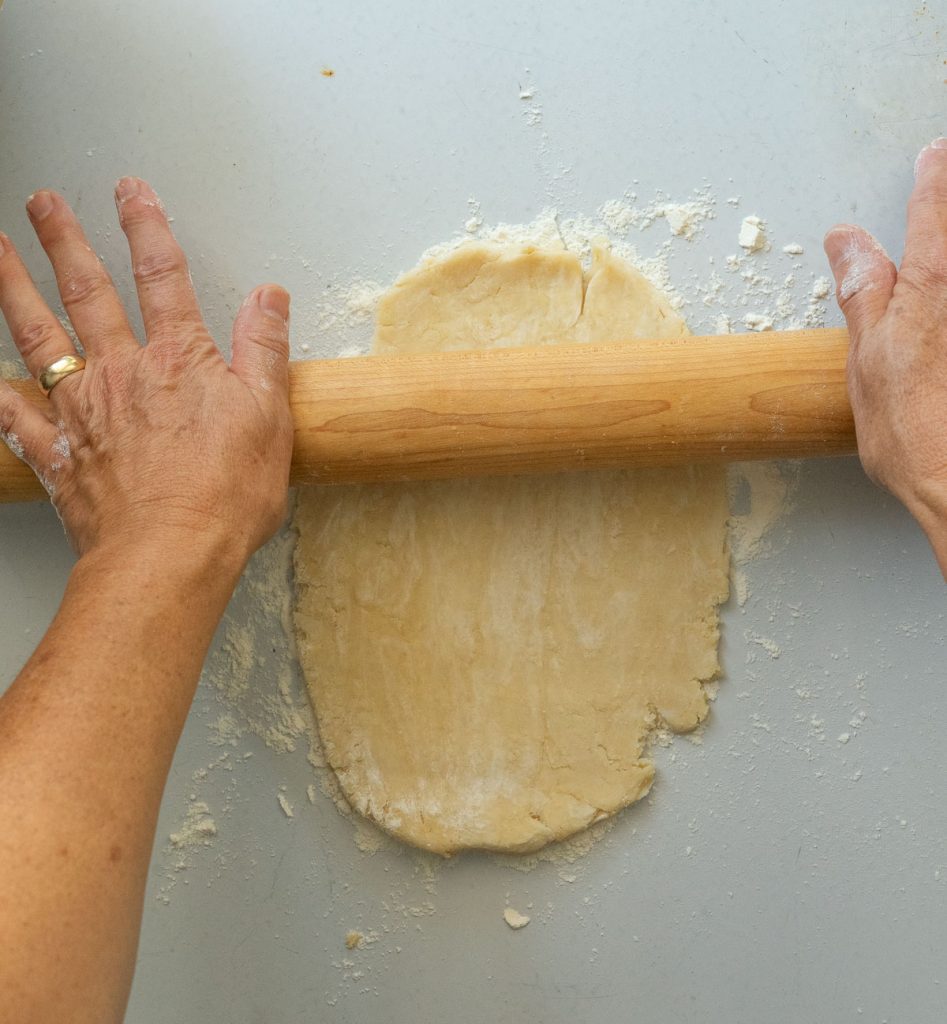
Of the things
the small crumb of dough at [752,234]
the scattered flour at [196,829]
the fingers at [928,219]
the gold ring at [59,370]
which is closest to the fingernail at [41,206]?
the gold ring at [59,370]

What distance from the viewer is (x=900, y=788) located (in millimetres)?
1646

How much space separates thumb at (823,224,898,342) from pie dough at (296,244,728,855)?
0.90ft

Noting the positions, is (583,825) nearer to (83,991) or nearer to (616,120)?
(83,991)

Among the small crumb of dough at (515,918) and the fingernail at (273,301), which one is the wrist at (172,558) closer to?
the fingernail at (273,301)

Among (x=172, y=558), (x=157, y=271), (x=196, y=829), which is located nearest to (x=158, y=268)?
(x=157, y=271)

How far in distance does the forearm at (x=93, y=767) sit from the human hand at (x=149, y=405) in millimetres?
91

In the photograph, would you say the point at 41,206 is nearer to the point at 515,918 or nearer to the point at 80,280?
the point at 80,280

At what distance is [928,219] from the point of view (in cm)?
152

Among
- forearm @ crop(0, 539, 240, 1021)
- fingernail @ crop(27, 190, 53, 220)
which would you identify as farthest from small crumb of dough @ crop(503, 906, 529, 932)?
fingernail @ crop(27, 190, 53, 220)

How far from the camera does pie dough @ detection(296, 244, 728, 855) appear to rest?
1.61m

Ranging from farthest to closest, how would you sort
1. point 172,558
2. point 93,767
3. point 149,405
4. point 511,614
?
point 511,614 → point 149,405 → point 172,558 → point 93,767

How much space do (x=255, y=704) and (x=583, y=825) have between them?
Result: 632 mm

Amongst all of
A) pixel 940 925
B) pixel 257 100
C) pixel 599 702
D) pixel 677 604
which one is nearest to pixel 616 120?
pixel 257 100

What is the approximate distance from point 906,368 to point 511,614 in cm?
75
